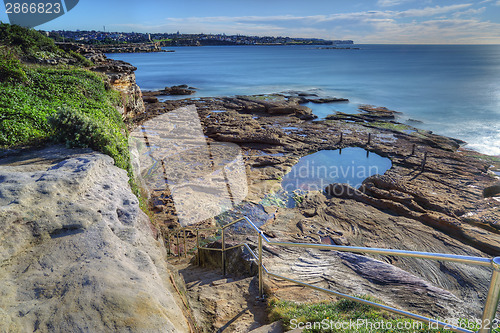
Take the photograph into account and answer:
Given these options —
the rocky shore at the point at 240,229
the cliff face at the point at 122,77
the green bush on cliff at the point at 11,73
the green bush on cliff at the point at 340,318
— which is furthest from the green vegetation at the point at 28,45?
the green bush on cliff at the point at 340,318

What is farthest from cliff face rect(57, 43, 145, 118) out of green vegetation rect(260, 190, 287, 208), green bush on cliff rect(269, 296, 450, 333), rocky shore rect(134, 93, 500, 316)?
green bush on cliff rect(269, 296, 450, 333)

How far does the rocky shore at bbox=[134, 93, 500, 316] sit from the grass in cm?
83

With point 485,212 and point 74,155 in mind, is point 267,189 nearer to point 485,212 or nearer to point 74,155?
point 485,212

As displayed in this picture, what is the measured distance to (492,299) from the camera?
5.51 ft

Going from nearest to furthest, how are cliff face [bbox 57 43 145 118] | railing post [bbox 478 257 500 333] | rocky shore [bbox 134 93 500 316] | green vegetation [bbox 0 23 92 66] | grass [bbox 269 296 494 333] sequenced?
1. railing post [bbox 478 257 500 333]
2. grass [bbox 269 296 494 333]
3. rocky shore [bbox 134 93 500 316]
4. green vegetation [bbox 0 23 92 66]
5. cliff face [bbox 57 43 145 118]

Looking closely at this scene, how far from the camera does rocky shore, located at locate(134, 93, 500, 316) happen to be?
5680 mm

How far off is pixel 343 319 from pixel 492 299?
2.09 meters

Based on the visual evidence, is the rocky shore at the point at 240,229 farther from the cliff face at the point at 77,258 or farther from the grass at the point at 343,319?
the grass at the point at 343,319

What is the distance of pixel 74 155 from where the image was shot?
5.69m

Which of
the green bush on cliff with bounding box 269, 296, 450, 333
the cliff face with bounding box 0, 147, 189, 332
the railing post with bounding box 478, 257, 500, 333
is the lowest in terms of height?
the green bush on cliff with bounding box 269, 296, 450, 333

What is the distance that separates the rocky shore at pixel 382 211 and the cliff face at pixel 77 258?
2.61m

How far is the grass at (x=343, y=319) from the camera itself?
10.0 ft

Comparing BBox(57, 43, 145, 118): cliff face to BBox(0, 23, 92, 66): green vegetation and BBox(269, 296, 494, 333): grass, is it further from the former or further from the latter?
BBox(269, 296, 494, 333): grass

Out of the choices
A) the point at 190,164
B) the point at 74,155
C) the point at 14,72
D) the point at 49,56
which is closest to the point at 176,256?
the point at 74,155
